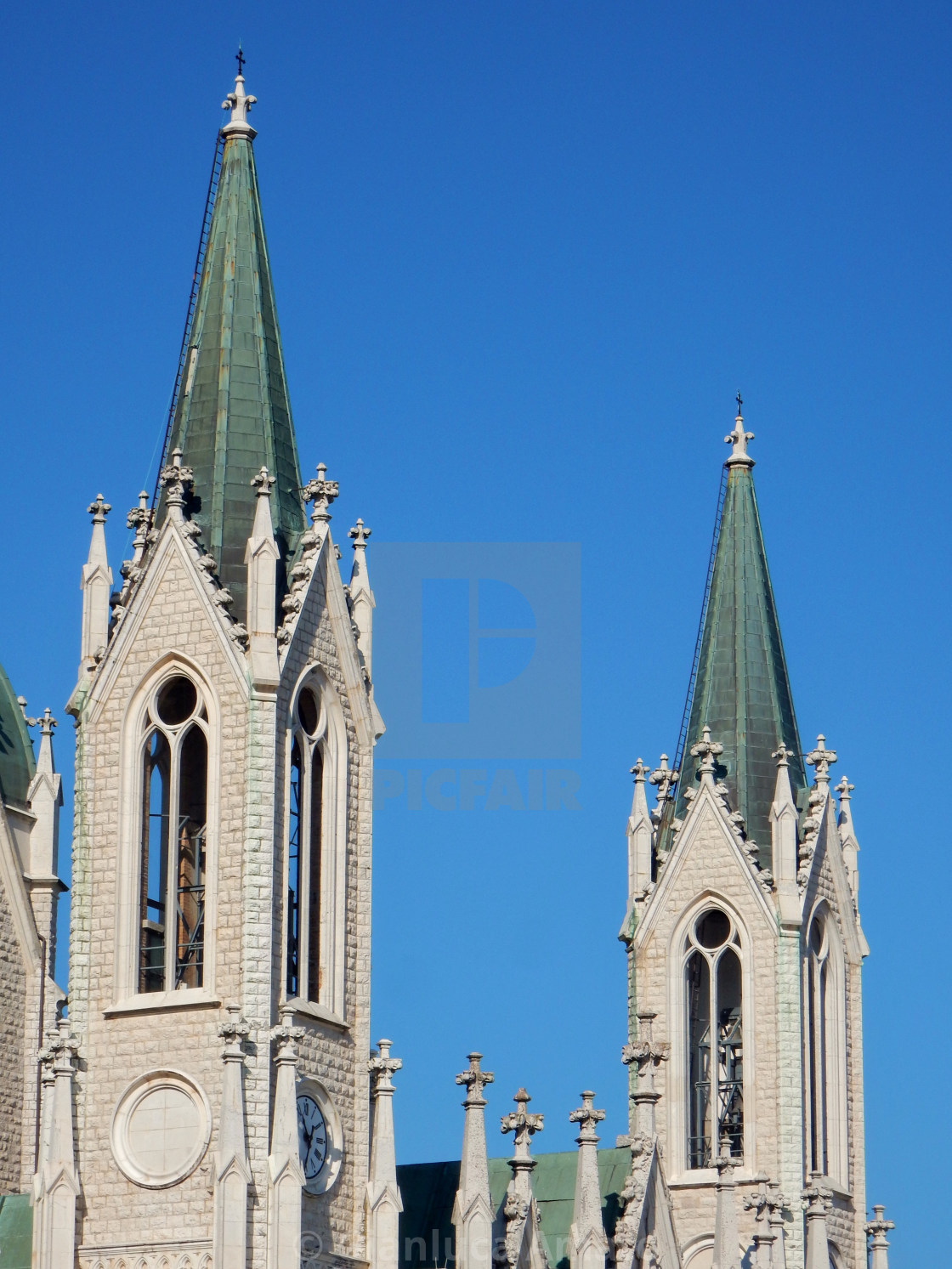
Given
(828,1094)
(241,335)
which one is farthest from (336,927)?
(828,1094)

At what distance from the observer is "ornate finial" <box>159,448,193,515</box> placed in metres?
58.2

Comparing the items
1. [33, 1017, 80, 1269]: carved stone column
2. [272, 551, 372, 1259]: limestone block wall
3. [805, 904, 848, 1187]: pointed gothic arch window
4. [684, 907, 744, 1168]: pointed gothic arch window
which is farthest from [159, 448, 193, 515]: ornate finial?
[805, 904, 848, 1187]: pointed gothic arch window

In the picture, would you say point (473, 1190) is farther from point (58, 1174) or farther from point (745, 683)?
point (745, 683)

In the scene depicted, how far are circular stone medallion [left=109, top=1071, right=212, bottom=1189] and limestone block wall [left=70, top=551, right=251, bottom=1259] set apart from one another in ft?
0.46

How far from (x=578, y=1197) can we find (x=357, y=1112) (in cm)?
483

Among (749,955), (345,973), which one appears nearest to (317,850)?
(345,973)

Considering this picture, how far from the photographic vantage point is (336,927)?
188ft

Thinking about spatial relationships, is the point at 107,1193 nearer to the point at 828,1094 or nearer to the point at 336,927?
the point at 336,927

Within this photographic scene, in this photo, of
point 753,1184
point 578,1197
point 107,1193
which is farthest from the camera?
point 753,1184

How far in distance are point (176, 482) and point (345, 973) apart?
28.2ft

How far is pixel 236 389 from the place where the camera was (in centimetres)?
5978

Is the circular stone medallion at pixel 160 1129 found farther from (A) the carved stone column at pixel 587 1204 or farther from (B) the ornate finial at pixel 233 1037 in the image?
(A) the carved stone column at pixel 587 1204

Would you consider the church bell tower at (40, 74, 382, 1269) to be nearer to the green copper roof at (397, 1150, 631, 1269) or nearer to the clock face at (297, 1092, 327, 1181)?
the clock face at (297, 1092, 327, 1181)

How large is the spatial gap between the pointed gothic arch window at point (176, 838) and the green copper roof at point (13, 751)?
334 inches
